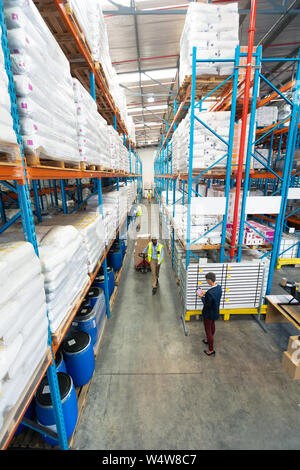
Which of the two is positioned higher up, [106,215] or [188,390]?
[106,215]

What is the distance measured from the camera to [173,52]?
8.66 meters

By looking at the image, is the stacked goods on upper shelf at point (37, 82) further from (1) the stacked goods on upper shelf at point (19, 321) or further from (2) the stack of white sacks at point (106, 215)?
(2) the stack of white sacks at point (106, 215)

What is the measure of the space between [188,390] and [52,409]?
2.16 meters

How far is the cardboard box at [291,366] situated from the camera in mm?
3689

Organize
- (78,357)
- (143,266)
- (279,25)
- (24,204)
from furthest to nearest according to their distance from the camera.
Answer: (143,266)
(279,25)
(78,357)
(24,204)

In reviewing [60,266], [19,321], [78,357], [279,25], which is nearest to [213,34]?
[279,25]

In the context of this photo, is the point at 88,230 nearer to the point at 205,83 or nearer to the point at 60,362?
the point at 60,362

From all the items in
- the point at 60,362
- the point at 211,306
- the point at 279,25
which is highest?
the point at 279,25

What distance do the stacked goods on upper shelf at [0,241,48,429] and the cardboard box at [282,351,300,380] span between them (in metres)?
4.10

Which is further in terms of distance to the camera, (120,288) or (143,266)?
(143,266)

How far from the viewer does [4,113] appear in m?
1.42

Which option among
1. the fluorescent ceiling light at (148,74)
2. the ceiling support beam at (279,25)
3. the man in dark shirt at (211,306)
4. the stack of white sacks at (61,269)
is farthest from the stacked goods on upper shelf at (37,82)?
the fluorescent ceiling light at (148,74)

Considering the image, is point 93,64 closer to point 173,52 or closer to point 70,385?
point 70,385
